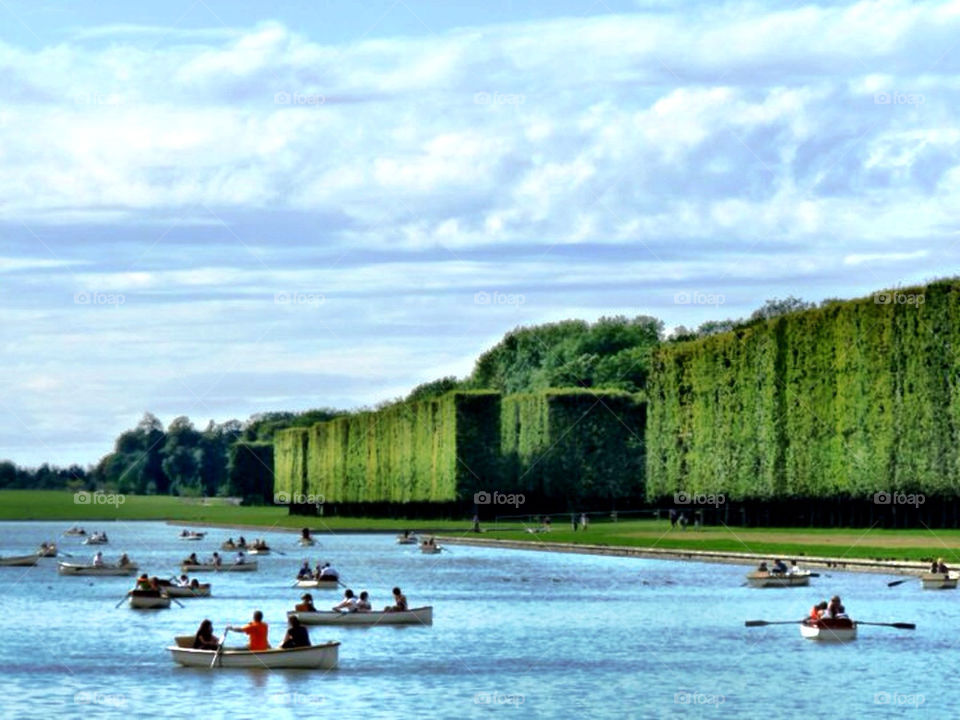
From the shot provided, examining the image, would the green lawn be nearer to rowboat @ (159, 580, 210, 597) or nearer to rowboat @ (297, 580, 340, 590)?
rowboat @ (297, 580, 340, 590)

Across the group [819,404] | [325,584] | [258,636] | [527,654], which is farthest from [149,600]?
[819,404]

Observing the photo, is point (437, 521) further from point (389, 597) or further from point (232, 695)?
point (232, 695)

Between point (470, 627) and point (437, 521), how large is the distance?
84.1 m

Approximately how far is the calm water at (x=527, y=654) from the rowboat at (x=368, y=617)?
448mm

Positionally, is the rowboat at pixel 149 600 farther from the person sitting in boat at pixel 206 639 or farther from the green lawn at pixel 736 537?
the green lawn at pixel 736 537

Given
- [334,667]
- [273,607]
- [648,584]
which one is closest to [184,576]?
[273,607]

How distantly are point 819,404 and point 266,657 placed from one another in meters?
54.2

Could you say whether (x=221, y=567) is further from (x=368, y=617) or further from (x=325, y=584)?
(x=368, y=617)

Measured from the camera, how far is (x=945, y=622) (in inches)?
Answer: 2010

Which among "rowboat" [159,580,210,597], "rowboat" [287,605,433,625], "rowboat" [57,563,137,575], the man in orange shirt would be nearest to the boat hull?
"rowboat" [287,605,433,625]

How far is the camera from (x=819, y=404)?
301ft

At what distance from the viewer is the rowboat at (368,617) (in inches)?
2103

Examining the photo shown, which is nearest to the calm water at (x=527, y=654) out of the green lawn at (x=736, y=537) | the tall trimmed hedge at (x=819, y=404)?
the green lawn at (x=736, y=537)

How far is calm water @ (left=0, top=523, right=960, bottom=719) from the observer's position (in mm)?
37438
